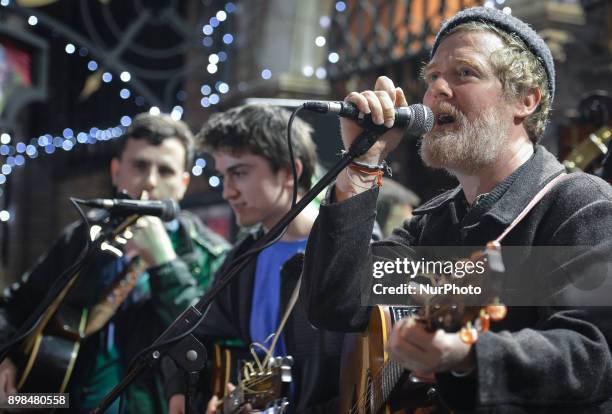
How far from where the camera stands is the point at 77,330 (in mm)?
4227

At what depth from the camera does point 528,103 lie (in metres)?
2.72

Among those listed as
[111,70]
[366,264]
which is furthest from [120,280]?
[111,70]

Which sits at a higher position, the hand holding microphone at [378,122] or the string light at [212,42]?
the string light at [212,42]

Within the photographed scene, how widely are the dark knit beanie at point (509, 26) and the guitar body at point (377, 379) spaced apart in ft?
2.69

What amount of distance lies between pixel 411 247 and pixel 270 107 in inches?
63.6

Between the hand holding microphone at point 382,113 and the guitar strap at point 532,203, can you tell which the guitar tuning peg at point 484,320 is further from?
the hand holding microphone at point 382,113

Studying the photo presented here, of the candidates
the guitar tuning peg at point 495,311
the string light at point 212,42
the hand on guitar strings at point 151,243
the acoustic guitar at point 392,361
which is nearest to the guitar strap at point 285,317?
the acoustic guitar at point 392,361

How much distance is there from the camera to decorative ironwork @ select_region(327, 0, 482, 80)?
6.92 m

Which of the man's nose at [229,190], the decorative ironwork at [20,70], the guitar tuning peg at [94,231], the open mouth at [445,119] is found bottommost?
the guitar tuning peg at [94,231]

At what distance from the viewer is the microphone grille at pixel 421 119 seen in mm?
2471

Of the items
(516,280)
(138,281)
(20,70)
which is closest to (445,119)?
(516,280)

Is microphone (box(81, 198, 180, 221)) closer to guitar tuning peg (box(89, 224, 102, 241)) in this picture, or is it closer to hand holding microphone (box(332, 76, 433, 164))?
guitar tuning peg (box(89, 224, 102, 241))

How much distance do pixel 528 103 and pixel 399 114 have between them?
49cm

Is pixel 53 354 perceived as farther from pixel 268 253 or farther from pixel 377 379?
pixel 377 379
